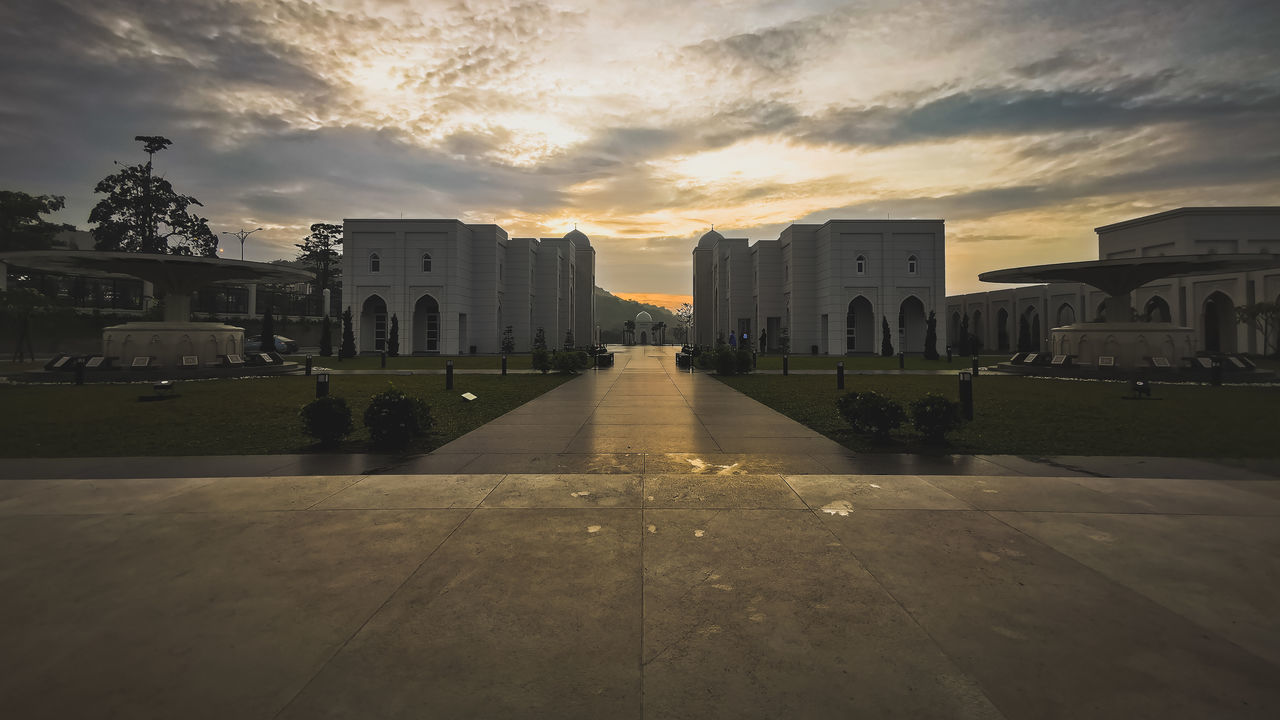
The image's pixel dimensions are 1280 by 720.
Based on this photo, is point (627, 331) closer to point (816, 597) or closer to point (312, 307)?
point (312, 307)

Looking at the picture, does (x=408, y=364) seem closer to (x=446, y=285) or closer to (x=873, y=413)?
(x=446, y=285)

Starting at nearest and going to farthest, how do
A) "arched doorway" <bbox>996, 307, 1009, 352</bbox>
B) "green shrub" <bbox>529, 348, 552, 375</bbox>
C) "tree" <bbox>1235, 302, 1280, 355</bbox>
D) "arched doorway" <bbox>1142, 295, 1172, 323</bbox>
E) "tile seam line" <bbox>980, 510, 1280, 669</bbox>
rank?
"tile seam line" <bbox>980, 510, 1280, 669</bbox> → "green shrub" <bbox>529, 348, 552, 375</bbox> → "tree" <bbox>1235, 302, 1280, 355</bbox> → "arched doorway" <bbox>1142, 295, 1172, 323</bbox> → "arched doorway" <bbox>996, 307, 1009, 352</bbox>

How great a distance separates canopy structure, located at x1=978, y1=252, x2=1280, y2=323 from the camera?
25.5 meters

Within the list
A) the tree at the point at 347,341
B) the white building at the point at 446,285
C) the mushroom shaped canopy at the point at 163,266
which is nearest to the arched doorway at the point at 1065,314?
the white building at the point at 446,285

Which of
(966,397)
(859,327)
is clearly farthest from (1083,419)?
(859,327)

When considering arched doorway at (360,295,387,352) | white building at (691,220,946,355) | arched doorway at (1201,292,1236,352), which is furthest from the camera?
arched doorway at (360,295,387,352)

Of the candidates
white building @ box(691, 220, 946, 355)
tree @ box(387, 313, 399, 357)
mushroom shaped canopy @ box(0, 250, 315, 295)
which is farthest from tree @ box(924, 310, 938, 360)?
tree @ box(387, 313, 399, 357)

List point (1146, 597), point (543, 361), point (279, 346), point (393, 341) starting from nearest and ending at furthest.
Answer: point (1146, 597) < point (543, 361) < point (279, 346) < point (393, 341)

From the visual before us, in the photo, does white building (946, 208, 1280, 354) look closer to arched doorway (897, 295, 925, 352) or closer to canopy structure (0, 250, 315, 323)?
arched doorway (897, 295, 925, 352)

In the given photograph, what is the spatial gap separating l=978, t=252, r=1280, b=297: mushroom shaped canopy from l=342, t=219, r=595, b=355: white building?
42841mm

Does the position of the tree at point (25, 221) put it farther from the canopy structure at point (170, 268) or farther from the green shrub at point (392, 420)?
the green shrub at point (392, 420)

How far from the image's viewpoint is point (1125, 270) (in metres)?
28.3

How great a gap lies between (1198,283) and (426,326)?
6504 centimetres

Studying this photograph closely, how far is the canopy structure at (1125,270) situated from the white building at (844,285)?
21.7 meters
